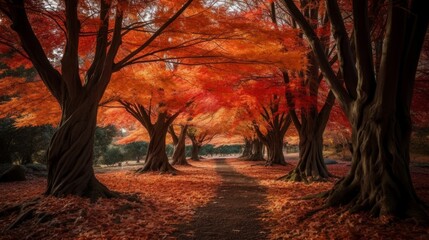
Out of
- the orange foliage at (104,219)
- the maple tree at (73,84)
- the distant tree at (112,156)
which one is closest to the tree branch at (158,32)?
the maple tree at (73,84)

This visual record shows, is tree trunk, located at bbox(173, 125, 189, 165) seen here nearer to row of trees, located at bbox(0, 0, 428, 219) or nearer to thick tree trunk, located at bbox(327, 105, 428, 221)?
row of trees, located at bbox(0, 0, 428, 219)

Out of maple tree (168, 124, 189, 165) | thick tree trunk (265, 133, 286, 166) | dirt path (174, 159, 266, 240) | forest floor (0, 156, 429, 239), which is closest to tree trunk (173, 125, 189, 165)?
maple tree (168, 124, 189, 165)

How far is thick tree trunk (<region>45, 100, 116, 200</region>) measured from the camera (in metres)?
6.28

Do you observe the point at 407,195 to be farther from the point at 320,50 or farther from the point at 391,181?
the point at 320,50

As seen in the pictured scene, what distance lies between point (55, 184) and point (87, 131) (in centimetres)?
141

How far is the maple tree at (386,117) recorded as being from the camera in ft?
14.3

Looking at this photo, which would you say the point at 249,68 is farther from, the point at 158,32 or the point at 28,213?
the point at 28,213

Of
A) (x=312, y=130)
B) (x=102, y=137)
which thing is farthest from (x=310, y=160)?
(x=102, y=137)

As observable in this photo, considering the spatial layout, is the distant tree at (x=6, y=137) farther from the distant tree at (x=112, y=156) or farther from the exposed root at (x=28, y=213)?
the distant tree at (x=112, y=156)

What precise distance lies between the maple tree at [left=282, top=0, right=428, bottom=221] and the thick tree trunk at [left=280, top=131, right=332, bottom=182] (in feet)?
19.1

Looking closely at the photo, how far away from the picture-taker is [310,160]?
1139cm

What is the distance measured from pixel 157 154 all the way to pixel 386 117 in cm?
1336

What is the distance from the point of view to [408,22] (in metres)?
4.51

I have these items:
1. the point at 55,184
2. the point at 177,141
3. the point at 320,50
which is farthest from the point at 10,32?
the point at 177,141
